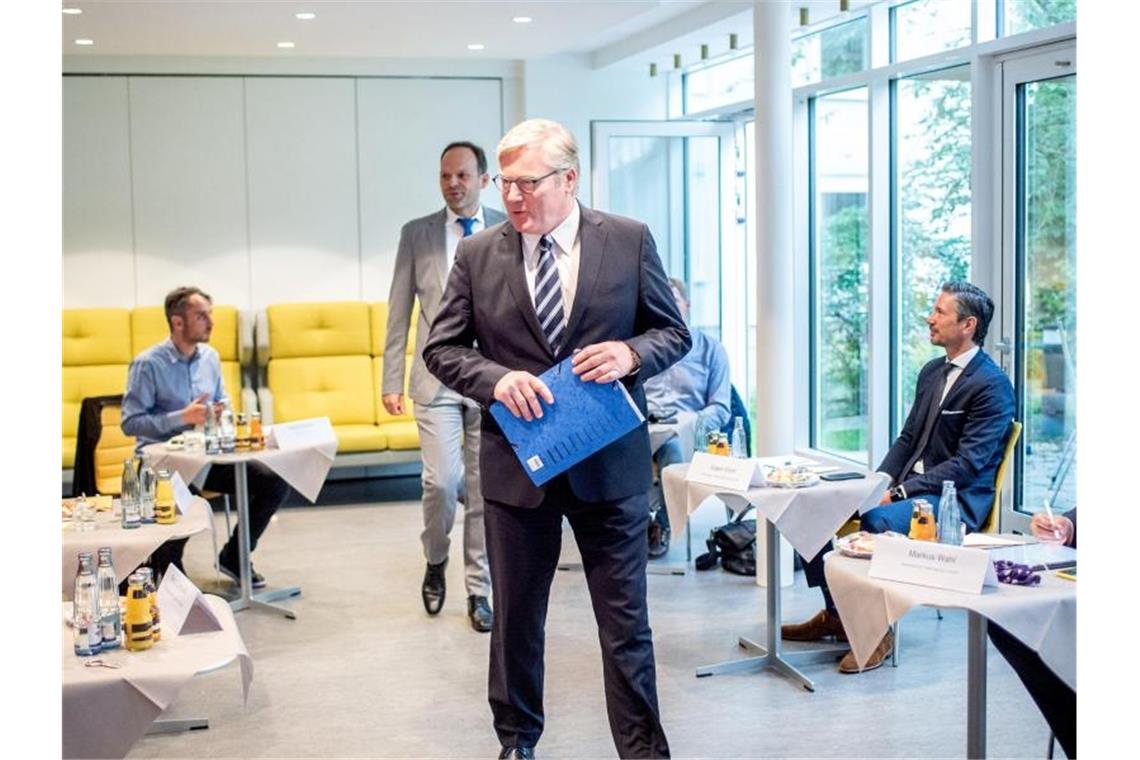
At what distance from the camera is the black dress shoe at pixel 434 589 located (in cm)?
524

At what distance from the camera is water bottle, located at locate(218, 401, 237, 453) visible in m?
5.33

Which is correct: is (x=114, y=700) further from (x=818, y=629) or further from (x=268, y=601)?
(x=268, y=601)

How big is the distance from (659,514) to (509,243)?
3.32 meters

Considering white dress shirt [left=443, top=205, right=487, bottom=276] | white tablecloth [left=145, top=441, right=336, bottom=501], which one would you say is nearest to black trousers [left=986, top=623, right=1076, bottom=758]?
white dress shirt [left=443, top=205, right=487, bottom=276]

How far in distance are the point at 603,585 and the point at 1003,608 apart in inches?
35.3

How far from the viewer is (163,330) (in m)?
8.15

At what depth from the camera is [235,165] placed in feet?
28.2

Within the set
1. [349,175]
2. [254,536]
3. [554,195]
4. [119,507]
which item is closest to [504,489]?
[554,195]

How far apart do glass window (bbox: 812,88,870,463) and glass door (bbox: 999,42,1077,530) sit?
141cm

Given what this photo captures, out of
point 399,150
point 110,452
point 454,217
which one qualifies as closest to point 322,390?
point 399,150

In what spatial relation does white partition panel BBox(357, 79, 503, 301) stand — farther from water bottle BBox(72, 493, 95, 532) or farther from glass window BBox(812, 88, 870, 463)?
water bottle BBox(72, 493, 95, 532)

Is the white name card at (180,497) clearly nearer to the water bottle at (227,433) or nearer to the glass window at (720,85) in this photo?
the water bottle at (227,433)

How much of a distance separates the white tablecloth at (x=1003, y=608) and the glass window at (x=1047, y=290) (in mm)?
3066
